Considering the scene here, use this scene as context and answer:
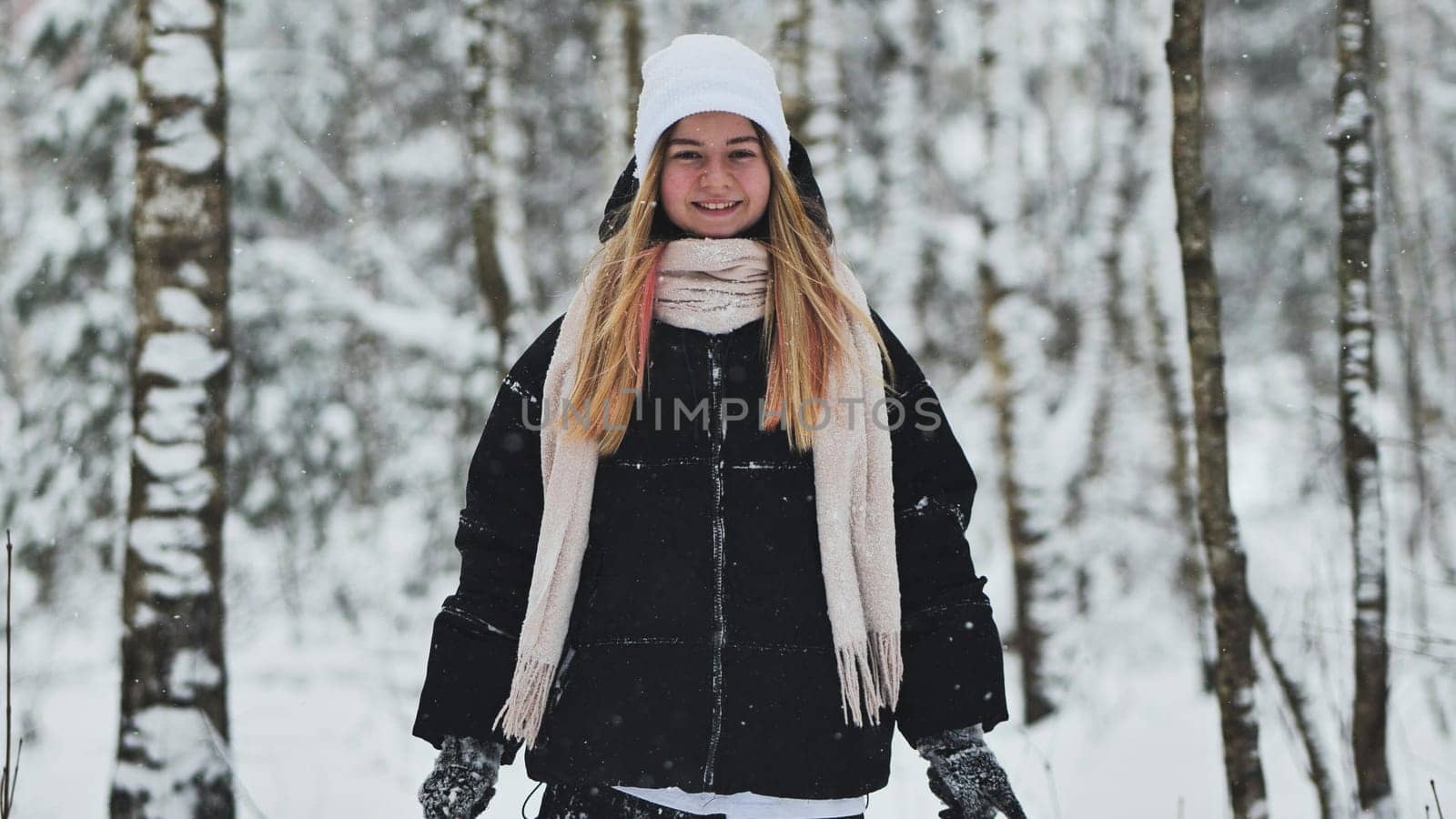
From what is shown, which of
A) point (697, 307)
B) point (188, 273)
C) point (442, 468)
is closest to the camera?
point (697, 307)

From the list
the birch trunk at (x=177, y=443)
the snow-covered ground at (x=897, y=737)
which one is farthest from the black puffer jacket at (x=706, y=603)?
the birch trunk at (x=177, y=443)

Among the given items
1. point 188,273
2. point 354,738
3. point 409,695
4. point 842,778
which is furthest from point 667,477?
point 409,695

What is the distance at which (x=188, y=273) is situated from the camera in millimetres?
4566

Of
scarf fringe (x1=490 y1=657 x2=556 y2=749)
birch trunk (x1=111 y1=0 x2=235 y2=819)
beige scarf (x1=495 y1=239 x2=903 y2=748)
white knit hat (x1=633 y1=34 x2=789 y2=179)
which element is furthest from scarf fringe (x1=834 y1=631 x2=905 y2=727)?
birch trunk (x1=111 y1=0 x2=235 y2=819)

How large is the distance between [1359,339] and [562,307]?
10.9 metres

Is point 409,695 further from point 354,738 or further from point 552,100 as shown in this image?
point 552,100

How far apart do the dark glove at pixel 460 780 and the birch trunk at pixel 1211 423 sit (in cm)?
234

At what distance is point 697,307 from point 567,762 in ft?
3.14

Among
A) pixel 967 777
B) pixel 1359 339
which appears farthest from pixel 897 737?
pixel 967 777

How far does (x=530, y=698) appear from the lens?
2.36m

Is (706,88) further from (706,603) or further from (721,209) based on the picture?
(706,603)

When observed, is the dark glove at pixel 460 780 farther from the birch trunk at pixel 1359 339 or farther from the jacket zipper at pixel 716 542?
the birch trunk at pixel 1359 339

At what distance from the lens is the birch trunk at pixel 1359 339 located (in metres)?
4.09

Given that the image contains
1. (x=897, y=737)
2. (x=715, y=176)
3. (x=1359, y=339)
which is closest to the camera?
(x=715, y=176)
